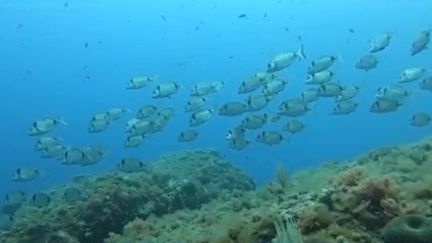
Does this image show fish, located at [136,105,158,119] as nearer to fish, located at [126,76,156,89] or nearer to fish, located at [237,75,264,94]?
fish, located at [126,76,156,89]

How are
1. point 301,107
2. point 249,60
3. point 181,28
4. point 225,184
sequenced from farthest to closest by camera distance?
1. point 249,60
2. point 181,28
3. point 225,184
4. point 301,107

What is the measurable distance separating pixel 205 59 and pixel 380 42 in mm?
107011

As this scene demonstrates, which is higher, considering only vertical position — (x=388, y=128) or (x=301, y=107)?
(x=388, y=128)

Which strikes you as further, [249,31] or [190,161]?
[249,31]

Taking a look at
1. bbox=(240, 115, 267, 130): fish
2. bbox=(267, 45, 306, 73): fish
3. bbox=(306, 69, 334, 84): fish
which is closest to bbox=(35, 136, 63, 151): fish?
bbox=(240, 115, 267, 130): fish

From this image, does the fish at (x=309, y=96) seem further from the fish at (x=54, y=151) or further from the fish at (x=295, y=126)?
the fish at (x=54, y=151)

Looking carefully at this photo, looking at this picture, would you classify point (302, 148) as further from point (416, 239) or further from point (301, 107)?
point (416, 239)

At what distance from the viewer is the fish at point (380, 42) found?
12.2m

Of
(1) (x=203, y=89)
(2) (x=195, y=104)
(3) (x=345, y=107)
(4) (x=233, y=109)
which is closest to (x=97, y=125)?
(2) (x=195, y=104)

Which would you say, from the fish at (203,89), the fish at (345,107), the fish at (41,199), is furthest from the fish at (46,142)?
the fish at (345,107)

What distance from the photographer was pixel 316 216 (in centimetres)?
677

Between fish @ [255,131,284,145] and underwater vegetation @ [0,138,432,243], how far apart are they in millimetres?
1310

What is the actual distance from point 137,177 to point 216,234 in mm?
5992

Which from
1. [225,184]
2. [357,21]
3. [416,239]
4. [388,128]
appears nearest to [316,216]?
[416,239]
